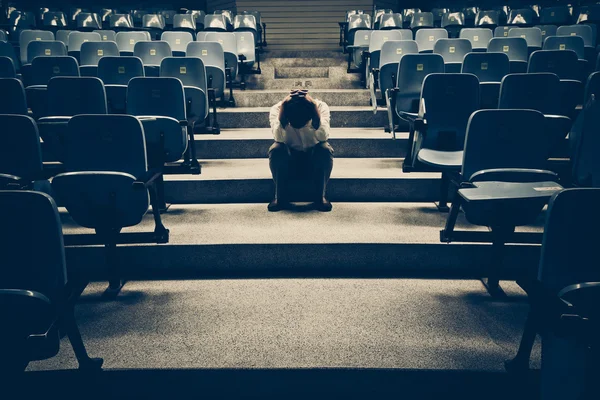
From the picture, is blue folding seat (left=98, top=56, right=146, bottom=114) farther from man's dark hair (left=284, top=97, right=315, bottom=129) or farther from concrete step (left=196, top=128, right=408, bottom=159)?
man's dark hair (left=284, top=97, right=315, bottom=129)

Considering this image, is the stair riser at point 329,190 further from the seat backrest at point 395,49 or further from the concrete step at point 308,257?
the seat backrest at point 395,49

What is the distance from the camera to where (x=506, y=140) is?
217cm

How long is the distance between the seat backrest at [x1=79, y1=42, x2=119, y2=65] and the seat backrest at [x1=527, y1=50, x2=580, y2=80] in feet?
12.3

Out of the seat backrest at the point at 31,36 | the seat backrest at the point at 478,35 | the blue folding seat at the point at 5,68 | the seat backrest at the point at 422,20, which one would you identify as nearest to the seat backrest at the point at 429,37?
the seat backrest at the point at 478,35

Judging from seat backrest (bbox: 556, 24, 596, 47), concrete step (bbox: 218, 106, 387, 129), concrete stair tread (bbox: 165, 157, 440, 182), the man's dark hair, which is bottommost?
concrete stair tread (bbox: 165, 157, 440, 182)

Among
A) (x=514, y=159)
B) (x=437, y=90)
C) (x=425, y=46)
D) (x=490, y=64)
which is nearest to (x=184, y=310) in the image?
(x=514, y=159)

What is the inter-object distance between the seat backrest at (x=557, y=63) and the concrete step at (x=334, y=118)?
1.22m

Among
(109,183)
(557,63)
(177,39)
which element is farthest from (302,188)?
(177,39)

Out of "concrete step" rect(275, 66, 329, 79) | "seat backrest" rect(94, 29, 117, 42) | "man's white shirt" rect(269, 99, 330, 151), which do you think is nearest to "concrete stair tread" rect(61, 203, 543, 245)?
"man's white shirt" rect(269, 99, 330, 151)

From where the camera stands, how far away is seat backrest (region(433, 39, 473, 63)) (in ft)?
14.6

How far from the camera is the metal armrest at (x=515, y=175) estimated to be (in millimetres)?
1959

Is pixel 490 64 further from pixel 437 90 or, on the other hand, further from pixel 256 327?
pixel 256 327

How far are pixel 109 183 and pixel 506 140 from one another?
5.93 ft

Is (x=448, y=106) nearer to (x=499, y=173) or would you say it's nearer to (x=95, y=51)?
(x=499, y=173)
